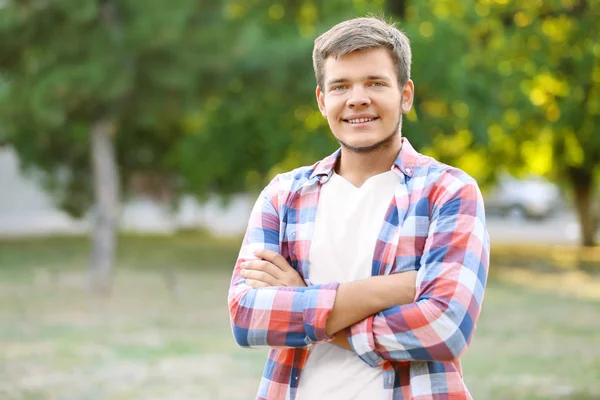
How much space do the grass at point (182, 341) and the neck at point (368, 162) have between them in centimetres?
455

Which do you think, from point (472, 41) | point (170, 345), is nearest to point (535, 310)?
point (170, 345)

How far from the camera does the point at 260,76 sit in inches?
535

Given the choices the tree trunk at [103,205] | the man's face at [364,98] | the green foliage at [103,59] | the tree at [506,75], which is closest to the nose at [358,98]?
the man's face at [364,98]

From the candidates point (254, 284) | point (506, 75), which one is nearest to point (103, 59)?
point (506, 75)

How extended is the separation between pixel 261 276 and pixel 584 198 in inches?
853

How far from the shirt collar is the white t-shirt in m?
0.03

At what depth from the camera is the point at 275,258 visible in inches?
84.7

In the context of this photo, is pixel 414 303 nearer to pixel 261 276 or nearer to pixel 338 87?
pixel 261 276

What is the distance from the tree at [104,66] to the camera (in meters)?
11.1

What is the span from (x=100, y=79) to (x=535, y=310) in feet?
22.8

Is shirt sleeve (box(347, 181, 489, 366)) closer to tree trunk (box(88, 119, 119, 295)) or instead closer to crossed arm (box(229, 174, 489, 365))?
crossed arm (box(229, 174, 489, 365))

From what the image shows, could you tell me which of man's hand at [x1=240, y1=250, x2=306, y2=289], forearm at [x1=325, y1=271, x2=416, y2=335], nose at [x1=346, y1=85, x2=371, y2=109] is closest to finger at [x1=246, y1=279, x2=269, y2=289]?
man's hand at [x1=240, y1=250, x2=306, y2=289]

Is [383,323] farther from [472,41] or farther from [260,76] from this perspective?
[472,41]

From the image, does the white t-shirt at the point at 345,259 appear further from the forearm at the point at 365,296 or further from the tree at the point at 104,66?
the tree at the point at 104,66
